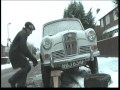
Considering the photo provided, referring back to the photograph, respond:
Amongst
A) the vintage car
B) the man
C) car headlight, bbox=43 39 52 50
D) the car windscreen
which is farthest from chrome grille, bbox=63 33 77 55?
the man

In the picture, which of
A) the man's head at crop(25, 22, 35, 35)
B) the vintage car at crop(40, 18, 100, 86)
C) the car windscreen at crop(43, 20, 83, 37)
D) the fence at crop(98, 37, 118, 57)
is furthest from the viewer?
the fence at crop(98, 37, 118, 57)

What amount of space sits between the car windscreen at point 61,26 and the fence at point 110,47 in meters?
9.26

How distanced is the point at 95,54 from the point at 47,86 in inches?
81.6

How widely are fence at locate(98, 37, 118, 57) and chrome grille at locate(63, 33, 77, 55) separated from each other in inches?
450

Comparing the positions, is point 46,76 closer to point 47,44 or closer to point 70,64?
point 70,64

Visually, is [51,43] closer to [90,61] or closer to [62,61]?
[62,61]

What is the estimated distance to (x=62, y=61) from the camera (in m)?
11.2

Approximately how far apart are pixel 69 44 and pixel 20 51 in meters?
2.59

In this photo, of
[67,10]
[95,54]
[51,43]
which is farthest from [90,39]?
[67,10]

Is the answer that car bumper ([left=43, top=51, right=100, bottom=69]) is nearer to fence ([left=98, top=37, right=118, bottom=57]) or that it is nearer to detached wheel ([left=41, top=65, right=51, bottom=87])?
detached wheel ([left=41, top=65, right=51, bottom=87])

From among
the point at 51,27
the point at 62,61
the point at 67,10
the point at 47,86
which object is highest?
the point at 67,10

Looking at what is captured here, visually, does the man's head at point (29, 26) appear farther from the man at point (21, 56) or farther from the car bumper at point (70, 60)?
the car bumper at point (70, 60)

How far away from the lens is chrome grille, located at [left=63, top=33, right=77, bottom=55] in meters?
11.5

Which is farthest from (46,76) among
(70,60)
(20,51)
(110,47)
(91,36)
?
(110,47)
